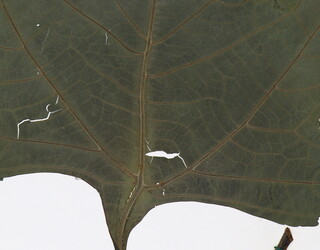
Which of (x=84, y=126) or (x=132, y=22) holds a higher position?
(x=132, y=22)

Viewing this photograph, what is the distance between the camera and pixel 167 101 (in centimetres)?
129

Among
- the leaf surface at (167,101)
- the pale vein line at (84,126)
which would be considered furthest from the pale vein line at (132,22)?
the pale vein line at (84,126)

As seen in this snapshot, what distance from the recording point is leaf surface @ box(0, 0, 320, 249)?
1.26m

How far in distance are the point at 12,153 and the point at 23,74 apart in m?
0.23

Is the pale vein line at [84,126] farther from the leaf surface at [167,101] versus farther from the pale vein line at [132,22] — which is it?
the pale vein line at [132,22]

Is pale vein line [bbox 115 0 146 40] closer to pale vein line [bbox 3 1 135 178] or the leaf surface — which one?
the leaf surface

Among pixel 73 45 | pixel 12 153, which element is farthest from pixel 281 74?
pixel 12 153

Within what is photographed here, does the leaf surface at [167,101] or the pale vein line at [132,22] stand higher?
the pale vein line at [132,22]

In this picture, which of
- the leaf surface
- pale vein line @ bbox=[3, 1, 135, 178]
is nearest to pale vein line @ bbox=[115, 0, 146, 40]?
the leaf surface

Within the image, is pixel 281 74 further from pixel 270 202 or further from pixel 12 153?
pixel 12 153

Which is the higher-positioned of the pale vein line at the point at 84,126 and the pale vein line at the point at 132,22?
the pale vein line at the point at 132,22

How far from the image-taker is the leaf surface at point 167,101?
1257 millimetres

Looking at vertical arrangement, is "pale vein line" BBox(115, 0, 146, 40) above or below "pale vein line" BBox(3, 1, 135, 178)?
above

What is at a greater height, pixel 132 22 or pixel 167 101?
pixel 132 22
